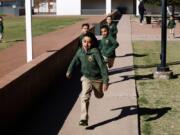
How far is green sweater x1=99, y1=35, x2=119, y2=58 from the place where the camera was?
38.2ft

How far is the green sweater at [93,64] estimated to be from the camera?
7859mm

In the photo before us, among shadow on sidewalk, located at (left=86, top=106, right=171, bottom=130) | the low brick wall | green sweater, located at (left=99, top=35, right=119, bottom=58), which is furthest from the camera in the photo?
green sweater, located at (left=99, top=35, right=119, bottom=58)

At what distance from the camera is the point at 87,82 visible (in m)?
8.07

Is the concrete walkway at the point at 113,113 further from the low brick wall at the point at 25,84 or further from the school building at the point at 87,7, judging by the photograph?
the school building at the point at 87,7

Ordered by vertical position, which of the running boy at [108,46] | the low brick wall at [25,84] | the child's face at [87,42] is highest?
the child's face at [87,42]

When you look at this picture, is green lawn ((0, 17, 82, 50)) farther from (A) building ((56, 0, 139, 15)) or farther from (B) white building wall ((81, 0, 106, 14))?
(A) building ((56, 0, 139, 15))

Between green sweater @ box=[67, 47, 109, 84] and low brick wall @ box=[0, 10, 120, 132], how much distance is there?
1084 millimetres

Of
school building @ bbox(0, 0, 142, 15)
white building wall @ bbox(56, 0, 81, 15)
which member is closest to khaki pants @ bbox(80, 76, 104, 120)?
school building @ bbox(0, 0, 142, 15)

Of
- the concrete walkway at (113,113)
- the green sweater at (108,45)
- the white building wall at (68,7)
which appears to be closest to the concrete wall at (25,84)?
the concrete walkway at (113,113)

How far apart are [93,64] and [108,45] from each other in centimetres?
383

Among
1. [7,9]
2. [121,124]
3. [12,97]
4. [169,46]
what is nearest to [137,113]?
[121,124]

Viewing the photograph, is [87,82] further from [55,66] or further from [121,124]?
[55,66]

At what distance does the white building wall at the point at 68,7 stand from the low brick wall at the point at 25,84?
177ft

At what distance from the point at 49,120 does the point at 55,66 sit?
3.65m
